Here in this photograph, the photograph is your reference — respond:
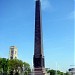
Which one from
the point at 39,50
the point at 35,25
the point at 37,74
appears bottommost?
the point at 37,74

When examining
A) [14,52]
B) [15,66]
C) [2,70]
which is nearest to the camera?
[2,70]

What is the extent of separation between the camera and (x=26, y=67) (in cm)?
8731

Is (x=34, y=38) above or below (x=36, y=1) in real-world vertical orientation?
below

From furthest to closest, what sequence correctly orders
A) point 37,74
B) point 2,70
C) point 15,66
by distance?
point 15,66
point 2,70
point 37,74

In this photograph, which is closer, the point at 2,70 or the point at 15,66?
the point at 2,70

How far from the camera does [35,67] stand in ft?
155

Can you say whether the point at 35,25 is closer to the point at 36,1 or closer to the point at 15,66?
the point at 36,1

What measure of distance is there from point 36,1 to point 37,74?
12555 mm

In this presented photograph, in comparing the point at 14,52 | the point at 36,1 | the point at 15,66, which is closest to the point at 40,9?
the point at 36,1

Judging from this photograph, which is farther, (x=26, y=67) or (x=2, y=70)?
(x=26, y=67)

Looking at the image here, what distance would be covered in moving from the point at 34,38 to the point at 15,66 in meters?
36.6

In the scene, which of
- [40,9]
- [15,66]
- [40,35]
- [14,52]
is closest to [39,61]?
[40,35]

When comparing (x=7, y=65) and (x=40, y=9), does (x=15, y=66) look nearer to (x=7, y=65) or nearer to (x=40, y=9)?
(x=7, y=65)

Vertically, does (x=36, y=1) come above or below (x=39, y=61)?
above
